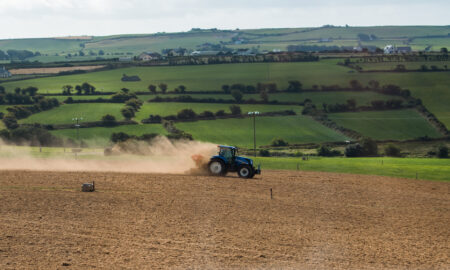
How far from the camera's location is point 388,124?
3708 inches

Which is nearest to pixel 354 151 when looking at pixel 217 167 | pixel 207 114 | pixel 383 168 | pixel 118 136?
pixel 383 168

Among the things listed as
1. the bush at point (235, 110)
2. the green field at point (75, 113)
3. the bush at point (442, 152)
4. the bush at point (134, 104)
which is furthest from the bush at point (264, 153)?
the bush at point (134, 104)

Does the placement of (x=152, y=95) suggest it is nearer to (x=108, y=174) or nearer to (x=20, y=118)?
(x=20, y=118)

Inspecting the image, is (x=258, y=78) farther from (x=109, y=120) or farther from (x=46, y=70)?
(x=46, y=70)

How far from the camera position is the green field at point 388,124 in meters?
89.7

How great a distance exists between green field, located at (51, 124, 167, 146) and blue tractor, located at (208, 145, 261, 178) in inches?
1838

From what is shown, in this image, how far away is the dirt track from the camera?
889 inches

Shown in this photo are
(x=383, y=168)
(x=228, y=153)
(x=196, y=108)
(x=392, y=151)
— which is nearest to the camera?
(x=228, y=153)

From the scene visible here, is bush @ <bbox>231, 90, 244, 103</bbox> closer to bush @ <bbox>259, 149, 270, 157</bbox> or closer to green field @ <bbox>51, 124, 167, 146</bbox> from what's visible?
green field @ <bbox>51, 124, 167, 146</bbox>

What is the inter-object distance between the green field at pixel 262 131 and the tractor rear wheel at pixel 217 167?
42.0 meters

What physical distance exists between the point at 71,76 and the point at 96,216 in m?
113

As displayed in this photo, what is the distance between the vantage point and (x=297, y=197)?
114 ft

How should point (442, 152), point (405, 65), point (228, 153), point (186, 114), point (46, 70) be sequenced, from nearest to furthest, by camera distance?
point (228, 153) → point (442, 152) → point (186, 114) → point (405, 65) → point (46, 70)

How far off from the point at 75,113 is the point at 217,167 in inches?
2506
